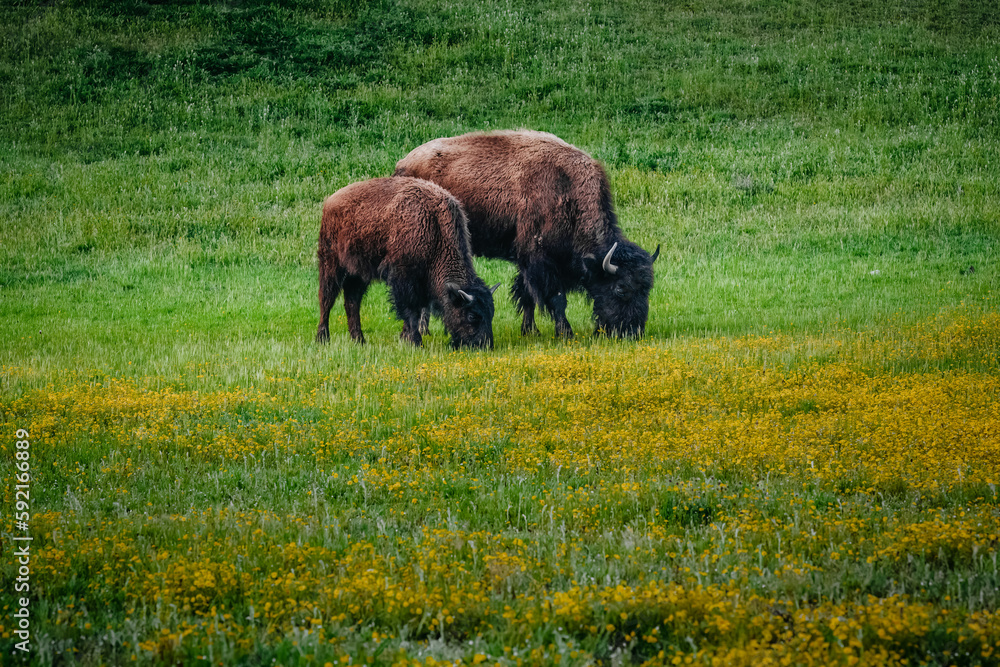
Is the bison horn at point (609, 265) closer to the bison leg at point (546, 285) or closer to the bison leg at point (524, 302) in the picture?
the bison leg at point (546, 285)

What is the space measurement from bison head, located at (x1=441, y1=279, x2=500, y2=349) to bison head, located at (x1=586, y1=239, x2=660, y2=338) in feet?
5.92

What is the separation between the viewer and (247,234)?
20219 mm

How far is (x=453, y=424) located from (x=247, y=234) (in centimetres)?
1471

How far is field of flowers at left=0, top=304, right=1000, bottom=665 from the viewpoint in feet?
11.9

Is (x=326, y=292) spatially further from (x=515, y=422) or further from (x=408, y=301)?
(x=515, y=422)

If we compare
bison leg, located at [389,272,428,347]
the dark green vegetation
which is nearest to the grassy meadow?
the dark green vegetation

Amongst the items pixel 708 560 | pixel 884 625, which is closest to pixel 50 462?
pixel 708 560

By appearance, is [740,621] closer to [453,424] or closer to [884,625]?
[884,625]

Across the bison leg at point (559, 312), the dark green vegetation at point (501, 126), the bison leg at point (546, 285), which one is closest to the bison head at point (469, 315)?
the bison leg at point (546, 285)

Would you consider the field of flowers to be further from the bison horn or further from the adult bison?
the adult bison

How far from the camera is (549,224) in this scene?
508 inches

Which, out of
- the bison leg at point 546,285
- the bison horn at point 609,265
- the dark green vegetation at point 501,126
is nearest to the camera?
the bison horn at point 609,265

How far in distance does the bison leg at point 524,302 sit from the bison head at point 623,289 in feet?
4.26

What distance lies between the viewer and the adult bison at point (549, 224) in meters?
12.1
